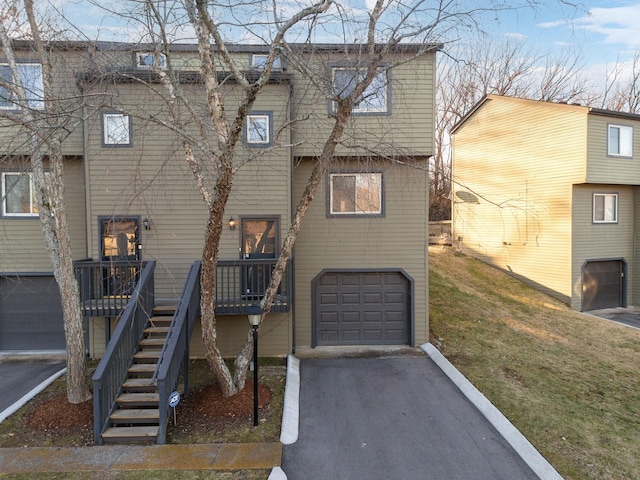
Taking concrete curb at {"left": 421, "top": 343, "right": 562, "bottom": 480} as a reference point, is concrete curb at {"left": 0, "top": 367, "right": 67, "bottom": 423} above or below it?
above

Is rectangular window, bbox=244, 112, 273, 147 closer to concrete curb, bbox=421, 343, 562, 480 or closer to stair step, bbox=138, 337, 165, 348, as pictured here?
stair step, bbox=138, 337, 165, 348

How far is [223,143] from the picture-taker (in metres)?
5.24

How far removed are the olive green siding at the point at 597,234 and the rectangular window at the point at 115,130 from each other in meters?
14.3

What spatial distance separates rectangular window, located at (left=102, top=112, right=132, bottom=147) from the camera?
777 centimetres

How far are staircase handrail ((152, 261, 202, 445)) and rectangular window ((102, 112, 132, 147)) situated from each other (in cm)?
327

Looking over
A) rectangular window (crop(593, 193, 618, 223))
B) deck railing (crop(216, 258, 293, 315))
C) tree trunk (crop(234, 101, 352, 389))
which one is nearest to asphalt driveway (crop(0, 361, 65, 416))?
deck railing (crop(216, 258, 293, 315))

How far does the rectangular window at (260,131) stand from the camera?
8031 millimetres

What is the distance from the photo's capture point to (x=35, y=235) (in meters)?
8.60

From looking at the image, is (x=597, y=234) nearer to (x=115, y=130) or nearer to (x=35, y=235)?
(x=115, y=130)

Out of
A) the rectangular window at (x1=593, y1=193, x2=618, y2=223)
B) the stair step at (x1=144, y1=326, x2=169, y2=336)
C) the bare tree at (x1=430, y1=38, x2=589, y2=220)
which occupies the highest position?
the bare tree at (x1=430, y1=38, x2=589, y2=220)

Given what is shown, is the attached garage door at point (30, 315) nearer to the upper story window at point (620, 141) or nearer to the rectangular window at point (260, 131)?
the rectangular window at point (260, 131)

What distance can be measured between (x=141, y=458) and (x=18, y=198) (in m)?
7.41

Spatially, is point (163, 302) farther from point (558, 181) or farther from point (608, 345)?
point (558, 181)

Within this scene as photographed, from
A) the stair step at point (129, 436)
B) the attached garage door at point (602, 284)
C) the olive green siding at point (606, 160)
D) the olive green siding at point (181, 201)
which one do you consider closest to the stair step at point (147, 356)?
the stair step at point (129, 436)
